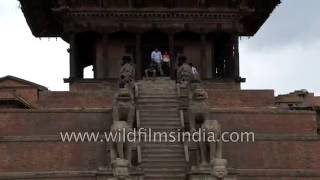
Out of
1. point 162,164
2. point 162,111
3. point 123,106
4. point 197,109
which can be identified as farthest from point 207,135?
point 162,111

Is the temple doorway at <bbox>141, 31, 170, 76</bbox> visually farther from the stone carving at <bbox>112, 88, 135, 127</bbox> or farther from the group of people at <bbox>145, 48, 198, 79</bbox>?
the stone carving at <bbox>112, 88, 135, 127</bbox>

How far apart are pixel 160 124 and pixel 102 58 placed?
8.99 meters

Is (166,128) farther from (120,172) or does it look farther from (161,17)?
(161,17)

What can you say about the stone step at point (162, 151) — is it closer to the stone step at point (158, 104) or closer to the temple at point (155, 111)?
the temple at point (155, 111)

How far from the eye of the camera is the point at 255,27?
39.8 m

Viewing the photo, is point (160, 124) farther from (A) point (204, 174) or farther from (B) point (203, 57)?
(B) point (203, 57)

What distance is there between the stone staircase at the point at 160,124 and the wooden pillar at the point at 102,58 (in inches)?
198

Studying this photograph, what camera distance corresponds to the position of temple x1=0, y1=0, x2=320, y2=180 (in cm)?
2358

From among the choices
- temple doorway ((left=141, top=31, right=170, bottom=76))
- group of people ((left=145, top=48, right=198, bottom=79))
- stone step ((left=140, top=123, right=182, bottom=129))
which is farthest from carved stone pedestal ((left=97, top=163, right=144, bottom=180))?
temple doorway ((left=141, top=31, right=170, bottom=76))

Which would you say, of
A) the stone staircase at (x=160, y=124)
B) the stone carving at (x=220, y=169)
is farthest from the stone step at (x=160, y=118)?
the stone carving at (x=220, y=169)

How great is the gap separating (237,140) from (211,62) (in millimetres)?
9705

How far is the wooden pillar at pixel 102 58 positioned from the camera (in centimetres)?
3347

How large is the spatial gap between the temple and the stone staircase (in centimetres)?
3

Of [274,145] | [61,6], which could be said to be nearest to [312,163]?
[274,145]
